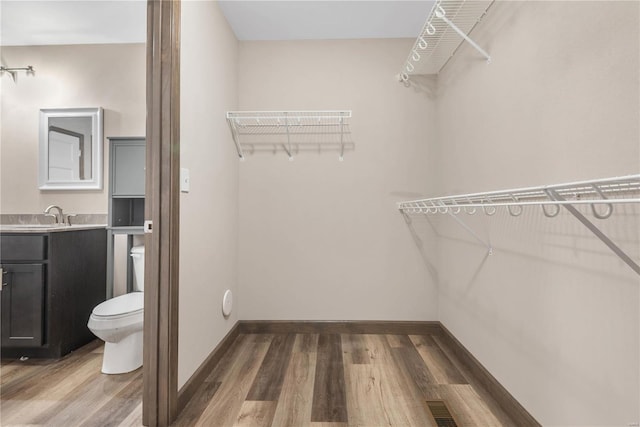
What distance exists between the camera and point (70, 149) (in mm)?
2807

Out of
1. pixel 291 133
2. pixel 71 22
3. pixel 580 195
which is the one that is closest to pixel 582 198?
pixel 580 195

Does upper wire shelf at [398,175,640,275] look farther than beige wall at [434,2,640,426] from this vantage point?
No

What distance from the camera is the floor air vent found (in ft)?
4.56

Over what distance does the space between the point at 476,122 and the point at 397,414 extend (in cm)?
156

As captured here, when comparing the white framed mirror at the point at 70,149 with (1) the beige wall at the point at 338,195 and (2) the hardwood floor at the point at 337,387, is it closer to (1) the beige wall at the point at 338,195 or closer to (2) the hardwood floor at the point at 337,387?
(1) the beige wall at the point at 338,195

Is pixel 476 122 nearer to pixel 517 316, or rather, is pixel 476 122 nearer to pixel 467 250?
pixel 467 250

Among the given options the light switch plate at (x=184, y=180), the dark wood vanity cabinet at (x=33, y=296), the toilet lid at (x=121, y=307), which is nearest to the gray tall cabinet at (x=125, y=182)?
the dark wood vanity cabinet at (x=33, y=296)

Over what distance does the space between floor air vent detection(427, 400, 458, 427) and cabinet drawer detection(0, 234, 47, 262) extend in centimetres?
248

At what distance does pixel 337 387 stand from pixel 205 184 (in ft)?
4.37

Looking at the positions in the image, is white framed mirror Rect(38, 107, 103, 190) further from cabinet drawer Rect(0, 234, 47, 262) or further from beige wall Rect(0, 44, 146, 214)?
cabinet drawer Rect(0, 234, 47, 262)

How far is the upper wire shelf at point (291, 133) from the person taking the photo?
8.04 feet

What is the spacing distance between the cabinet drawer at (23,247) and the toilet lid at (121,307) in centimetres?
57

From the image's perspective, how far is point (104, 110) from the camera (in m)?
2.79

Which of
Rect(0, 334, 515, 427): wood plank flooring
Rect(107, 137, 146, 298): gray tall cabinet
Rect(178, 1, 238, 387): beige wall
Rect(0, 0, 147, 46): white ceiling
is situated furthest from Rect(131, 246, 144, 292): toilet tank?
Rect(0, 0, 147, 46): white ceiling
